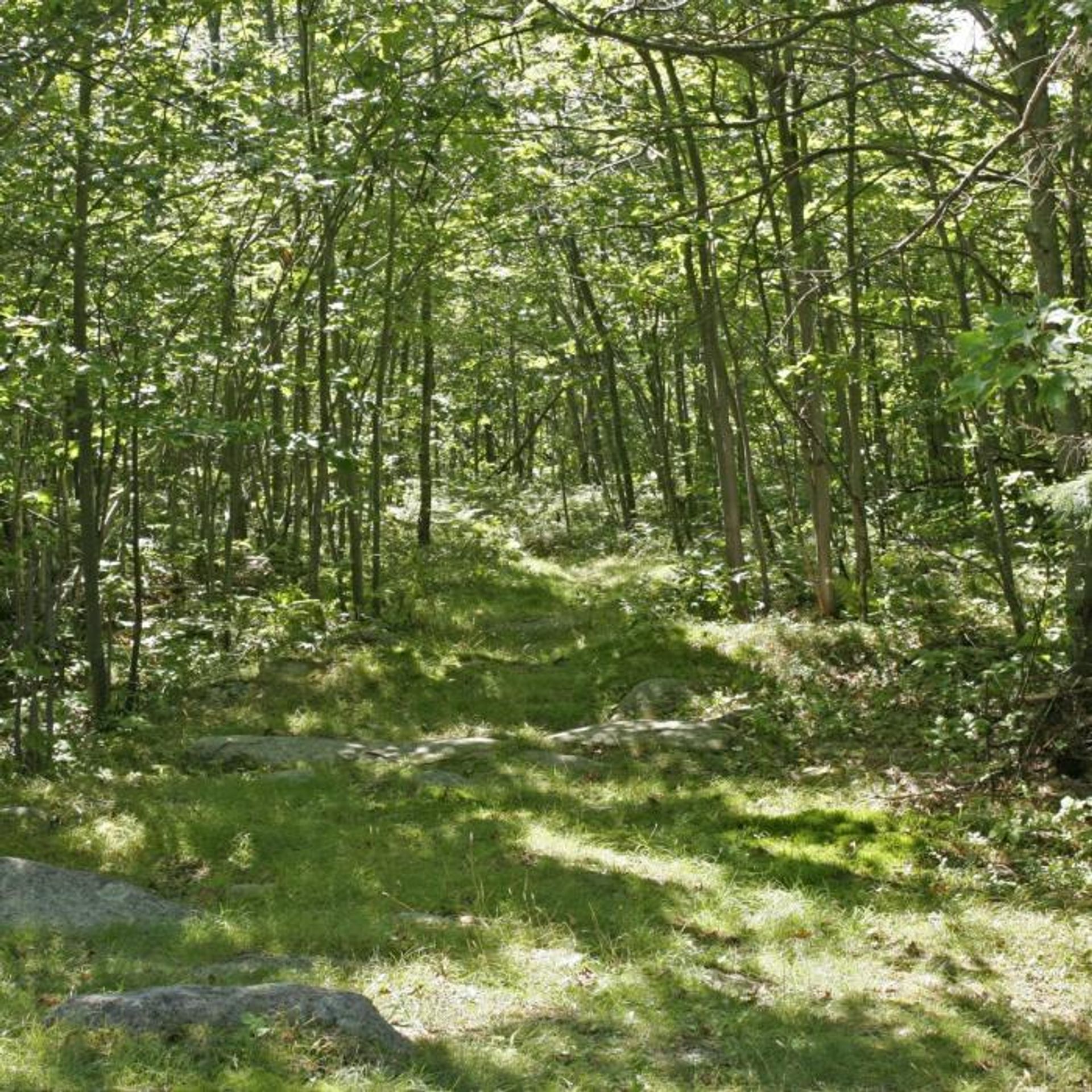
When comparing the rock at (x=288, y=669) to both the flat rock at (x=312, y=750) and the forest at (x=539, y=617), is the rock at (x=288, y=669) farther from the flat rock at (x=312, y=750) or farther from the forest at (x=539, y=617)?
the flat rock at (x=312, y=750)

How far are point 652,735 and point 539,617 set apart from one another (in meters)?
6.42

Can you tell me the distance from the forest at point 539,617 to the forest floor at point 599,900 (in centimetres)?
4

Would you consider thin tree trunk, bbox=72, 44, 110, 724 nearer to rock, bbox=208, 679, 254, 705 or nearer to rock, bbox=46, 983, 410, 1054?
rock, bbox=208, 679, 254, 705

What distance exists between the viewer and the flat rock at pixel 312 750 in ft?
33.0

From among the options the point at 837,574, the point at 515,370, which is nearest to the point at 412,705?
the point at 837,574

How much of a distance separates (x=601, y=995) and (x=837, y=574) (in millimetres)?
9668

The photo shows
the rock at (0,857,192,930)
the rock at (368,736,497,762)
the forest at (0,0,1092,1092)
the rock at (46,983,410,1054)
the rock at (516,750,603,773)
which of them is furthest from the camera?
the rock at (368,736,497,762)

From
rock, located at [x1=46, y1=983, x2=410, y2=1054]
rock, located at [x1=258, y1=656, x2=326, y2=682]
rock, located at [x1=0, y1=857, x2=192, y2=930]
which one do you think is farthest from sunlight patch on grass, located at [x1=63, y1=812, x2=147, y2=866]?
rock, located at [x1=258, y1=656, x2=326, y2=682]

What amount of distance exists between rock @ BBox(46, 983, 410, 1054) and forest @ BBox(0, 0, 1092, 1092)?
26mm

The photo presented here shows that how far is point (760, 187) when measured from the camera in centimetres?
798

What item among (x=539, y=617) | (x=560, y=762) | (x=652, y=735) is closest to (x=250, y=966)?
(x=560, y=762)

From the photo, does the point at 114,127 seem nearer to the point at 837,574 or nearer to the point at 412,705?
the point at 412,705

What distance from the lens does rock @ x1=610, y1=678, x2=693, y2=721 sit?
11844mm

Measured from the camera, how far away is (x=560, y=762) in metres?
9.96
